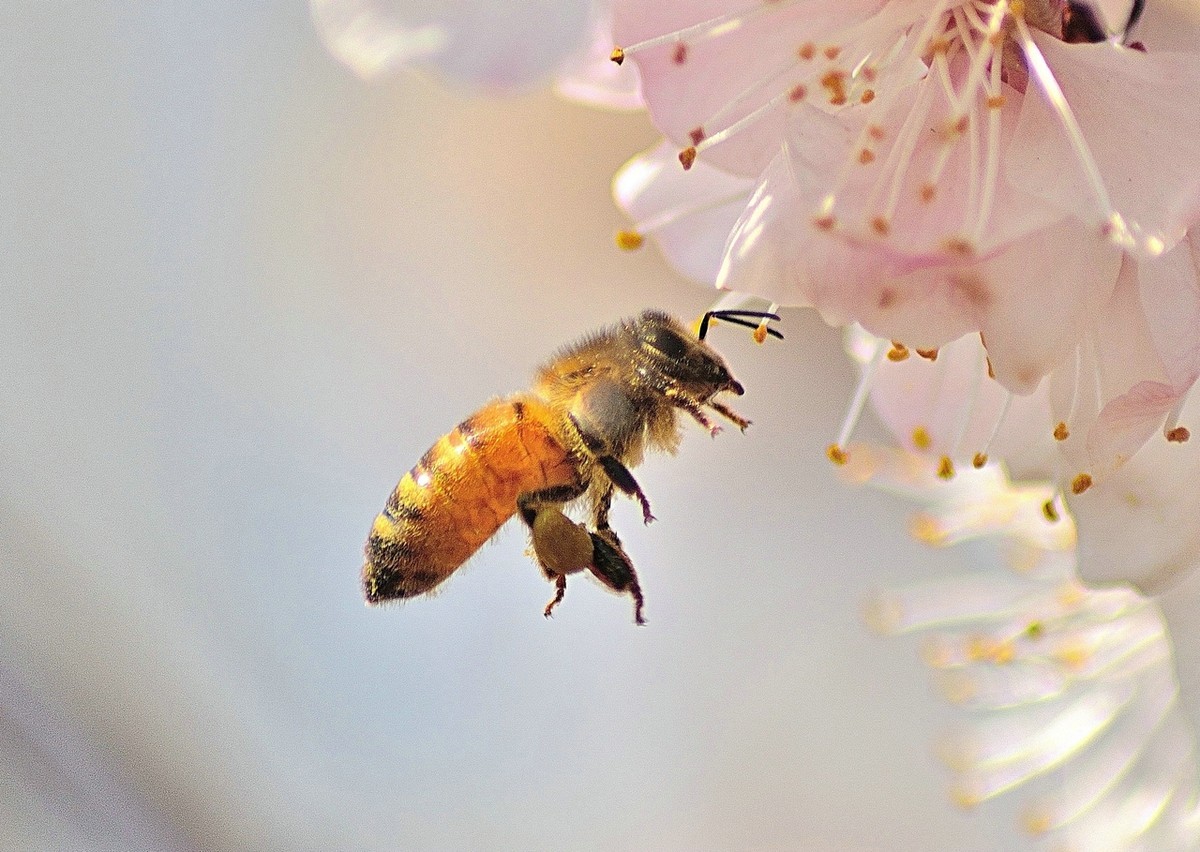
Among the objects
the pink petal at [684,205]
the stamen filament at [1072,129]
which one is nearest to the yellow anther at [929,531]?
the pink petal at [684,205]

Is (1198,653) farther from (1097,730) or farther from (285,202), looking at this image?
(285,202)

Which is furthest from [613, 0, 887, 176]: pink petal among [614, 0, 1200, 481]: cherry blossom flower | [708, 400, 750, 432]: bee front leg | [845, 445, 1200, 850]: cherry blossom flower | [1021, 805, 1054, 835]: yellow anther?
[1021, 805, 1054, 835]: yellow anther

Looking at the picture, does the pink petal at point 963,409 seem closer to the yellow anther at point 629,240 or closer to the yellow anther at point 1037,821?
the yellow anther at point 629,240

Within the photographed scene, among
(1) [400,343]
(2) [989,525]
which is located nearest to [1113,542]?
(2) [989,525]

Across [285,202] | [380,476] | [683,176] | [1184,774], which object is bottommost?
[1184,774]

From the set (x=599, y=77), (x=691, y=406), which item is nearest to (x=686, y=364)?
(x=691, y=406)

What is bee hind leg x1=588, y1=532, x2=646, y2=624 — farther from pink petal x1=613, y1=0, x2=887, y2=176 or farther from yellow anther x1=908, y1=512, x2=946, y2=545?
yellow anther x1=908, y1=512, x2=946, y2=545

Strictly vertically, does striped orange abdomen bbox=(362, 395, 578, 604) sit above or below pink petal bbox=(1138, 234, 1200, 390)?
above
